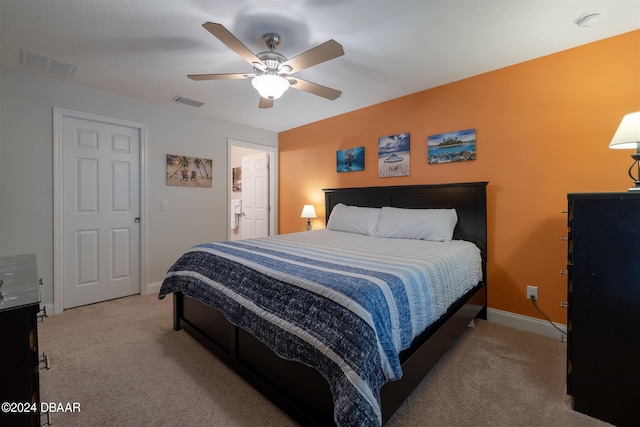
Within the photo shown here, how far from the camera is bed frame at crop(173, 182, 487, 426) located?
4.28 feet

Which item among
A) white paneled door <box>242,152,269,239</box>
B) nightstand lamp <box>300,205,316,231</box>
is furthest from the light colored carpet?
white paneled door <box>242,152,269,239</box>

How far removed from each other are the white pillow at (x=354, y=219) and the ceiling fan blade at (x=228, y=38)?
1.92 meters

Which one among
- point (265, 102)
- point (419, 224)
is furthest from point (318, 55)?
point (419, 224)

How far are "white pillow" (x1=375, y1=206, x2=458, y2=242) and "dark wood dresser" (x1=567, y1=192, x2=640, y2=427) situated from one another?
1061mm

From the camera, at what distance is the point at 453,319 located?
190 centimetres

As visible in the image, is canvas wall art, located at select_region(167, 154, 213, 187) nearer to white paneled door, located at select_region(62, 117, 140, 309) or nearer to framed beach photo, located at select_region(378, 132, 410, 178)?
white paneled door, located at select_region(62, 117, 140, 309)

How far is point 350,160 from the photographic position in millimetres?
3754

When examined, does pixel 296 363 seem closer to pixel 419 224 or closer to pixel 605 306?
pixel 605 306

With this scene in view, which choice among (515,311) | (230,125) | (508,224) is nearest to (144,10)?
(230,125)

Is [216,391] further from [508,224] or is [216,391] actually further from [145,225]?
[508,224]

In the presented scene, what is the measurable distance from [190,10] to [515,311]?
11.5 ft

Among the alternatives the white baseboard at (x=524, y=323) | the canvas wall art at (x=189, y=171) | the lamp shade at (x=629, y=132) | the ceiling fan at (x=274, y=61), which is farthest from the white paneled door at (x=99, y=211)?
the lamp shade at (x=629, y=132)

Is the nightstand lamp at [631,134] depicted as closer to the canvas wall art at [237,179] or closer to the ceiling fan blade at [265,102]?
the ceiling fan blade at [265,102]

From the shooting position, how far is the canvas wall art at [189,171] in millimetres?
3543
